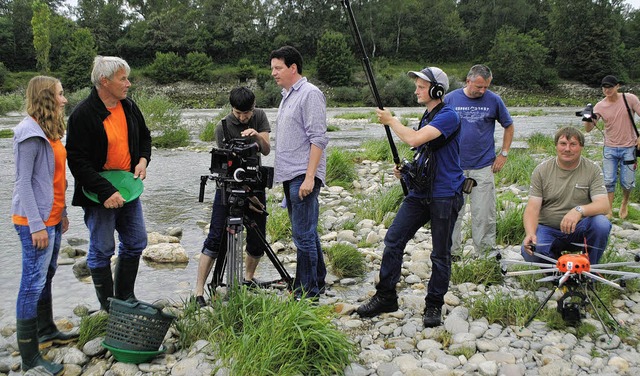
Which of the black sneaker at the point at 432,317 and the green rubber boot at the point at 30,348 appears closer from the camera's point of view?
the green rubber boot at the point at 30,348

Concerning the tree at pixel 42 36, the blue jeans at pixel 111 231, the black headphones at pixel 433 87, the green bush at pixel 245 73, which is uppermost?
the tree at pixel 42 36

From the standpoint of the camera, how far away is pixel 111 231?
3600 millimetres

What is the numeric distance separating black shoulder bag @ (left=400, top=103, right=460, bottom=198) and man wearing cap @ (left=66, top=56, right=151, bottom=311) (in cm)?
190

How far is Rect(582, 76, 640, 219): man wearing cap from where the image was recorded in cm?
650

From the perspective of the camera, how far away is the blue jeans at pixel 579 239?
13.4 feet

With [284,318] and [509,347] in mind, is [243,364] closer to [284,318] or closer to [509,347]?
[284,318]

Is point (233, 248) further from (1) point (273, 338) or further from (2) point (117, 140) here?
(2) point (117, 140)

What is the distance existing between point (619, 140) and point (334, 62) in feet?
171

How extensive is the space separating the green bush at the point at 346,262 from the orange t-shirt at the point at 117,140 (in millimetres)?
2236

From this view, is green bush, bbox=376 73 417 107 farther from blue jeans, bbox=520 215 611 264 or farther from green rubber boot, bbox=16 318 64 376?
green rubber boot, bbox=16 318 64 376

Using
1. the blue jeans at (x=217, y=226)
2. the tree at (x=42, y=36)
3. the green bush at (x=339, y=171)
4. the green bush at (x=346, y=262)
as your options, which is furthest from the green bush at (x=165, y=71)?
the blue jeans at (x=217, y=226)

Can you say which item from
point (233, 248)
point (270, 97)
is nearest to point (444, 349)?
point (233, 248)

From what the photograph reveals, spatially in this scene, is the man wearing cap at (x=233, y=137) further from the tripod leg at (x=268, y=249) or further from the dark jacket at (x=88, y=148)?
the dark jacket at (x=88, y=148)

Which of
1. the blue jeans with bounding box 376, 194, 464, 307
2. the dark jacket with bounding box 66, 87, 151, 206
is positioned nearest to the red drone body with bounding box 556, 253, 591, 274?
the blue jeans with bounding box 376, 194, 464, 307
